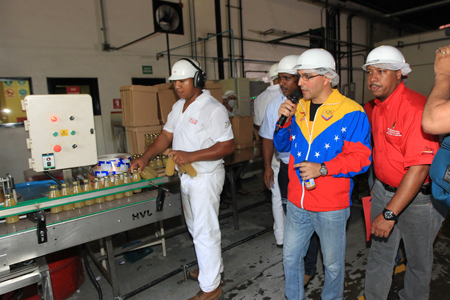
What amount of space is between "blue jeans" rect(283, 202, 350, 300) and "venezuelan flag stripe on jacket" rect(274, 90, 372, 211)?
7cm

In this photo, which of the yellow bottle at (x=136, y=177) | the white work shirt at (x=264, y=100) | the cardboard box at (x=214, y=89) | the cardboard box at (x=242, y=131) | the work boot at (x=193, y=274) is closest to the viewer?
the yellow bottle at (x=136, y=177)

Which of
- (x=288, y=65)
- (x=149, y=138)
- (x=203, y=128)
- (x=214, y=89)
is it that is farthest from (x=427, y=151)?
(x=214, y=89)

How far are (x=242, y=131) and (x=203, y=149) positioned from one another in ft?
6.77

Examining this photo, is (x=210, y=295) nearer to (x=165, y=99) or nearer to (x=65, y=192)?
(x=65, y=192)

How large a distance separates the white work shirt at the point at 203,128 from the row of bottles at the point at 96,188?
0.43 meters

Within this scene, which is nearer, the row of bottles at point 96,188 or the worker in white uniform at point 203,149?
the row of bottles at point 96,188

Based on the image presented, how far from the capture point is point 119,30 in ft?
18.1

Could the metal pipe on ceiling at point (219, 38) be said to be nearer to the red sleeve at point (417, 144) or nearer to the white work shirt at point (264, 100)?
the white work shirt at point (264, 100)

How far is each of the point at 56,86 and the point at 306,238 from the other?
5.03 meters

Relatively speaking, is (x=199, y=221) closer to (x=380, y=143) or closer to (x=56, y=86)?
(x=380, y=143)

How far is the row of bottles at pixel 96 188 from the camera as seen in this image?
5.92 ft

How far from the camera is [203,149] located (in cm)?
197

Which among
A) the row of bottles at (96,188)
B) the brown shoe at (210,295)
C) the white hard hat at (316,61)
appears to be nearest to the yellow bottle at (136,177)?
the row of bottles at (96,188)

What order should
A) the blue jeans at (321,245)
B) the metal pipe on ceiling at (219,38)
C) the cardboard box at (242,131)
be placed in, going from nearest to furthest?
the blue jeans at (321,245)
the cardboard box at (242,131)
the metal pipe on ceiling at (219,38)
